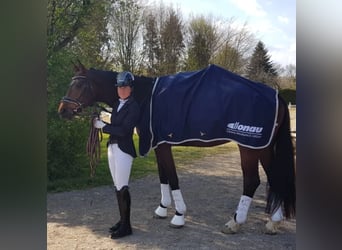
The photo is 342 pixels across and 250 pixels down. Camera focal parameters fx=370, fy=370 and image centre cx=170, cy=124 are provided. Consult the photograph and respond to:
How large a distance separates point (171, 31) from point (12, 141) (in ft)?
5.94

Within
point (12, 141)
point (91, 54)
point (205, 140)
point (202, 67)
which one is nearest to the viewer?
point (12, 141)

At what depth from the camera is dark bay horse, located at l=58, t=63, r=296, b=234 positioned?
297 cm

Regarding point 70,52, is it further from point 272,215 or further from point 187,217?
point 272,215

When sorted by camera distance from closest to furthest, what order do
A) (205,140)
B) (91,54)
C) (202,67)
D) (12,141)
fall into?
1. (12,141)
2. (205,140)
3. (202,67)
4. (91,54)

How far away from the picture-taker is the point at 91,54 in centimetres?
352

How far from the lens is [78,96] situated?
3131 millimetres

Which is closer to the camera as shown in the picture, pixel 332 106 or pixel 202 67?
pixel 332 106

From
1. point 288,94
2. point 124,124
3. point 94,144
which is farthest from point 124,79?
point 288,94

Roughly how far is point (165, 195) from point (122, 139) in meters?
0.65

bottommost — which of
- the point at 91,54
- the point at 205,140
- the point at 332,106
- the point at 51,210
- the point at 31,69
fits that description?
the point at 51,210

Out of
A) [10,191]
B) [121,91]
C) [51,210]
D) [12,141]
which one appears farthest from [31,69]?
[51,210]

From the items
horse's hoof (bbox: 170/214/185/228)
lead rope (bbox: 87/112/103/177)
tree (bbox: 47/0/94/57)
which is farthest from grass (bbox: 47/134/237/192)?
tree (bbox: 47/0/94/57)

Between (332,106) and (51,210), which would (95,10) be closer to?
(51,210)

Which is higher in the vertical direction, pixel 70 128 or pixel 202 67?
pixel 202 67
